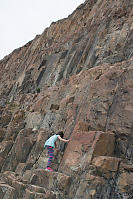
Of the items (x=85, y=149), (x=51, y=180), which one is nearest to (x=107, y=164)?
(x=85, y=149)

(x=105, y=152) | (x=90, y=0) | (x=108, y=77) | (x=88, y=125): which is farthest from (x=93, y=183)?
(x=90, y=0)

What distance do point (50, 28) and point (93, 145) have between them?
30634mm

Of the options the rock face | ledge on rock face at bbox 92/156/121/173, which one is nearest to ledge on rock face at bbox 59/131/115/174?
the rock face

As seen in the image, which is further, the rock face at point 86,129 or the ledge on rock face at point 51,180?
the ledge on rock face at point 51,180

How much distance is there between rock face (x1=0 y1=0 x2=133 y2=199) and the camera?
7.39m

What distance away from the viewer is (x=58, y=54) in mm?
25609

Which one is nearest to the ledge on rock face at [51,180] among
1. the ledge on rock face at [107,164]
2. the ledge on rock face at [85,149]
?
the ledge on rock face at [85,149]

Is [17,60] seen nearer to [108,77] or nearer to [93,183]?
[108,77]

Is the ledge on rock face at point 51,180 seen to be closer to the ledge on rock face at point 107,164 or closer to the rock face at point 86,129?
the rock face at point 86,129

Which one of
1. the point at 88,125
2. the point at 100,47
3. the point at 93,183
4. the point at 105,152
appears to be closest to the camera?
the point at 93,183

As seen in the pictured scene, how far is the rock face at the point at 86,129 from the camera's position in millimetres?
7395

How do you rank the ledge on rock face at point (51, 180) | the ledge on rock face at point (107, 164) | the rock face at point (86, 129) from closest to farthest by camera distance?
the ledge on rock face at point (107, 164), the rock face at point (86, 129), the ledge on rock face at point (51, 180)

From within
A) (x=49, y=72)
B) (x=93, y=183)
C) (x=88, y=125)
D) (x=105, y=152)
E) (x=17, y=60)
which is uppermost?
(x=17, y=60)

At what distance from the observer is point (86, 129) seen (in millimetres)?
9680
